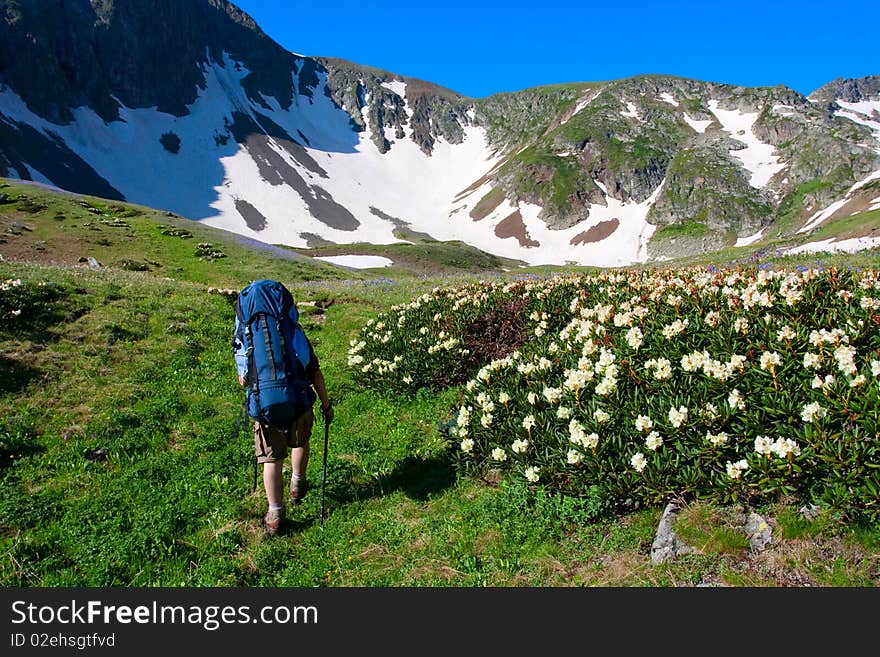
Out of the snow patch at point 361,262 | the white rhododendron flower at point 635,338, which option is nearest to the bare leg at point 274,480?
the white rhododendron flower at point 635,338

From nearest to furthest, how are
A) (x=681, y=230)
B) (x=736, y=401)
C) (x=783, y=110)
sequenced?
(x=736, y=401) → (x=681, y=230) → (x=783, y=110)

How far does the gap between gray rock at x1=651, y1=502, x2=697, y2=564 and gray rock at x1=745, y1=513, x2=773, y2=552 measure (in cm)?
52

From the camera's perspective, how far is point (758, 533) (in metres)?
4.68

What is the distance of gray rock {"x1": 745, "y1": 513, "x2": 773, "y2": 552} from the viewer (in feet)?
15.1

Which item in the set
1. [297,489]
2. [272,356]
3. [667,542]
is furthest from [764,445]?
[297,489]

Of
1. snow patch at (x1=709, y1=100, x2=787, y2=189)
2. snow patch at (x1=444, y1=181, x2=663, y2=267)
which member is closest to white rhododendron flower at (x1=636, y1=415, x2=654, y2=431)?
snow patch at (x1=444, y1=181, x2=663, y2=267)

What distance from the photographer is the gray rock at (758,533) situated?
460 centimetres

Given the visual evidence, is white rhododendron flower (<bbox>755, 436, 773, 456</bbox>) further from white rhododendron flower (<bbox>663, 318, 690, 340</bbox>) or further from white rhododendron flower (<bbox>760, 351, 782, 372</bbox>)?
white rhododendron flower (<bbox>663, 318, 690, 340</bbox>)

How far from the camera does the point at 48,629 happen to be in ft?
14.5

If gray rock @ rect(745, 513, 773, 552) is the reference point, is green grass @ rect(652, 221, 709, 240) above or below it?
above

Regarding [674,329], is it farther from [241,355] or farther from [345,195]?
[345,195]

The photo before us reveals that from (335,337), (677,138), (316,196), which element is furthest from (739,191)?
(335,337)

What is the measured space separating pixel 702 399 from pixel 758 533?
4.61 feet

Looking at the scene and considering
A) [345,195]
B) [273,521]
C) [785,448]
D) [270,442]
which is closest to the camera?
[785,448]
